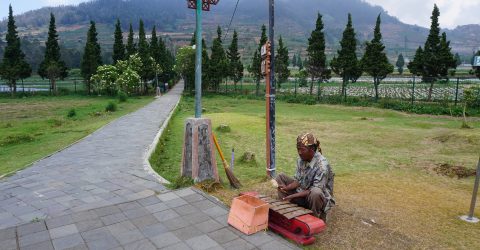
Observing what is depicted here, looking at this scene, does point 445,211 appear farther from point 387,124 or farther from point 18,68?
point 18,68

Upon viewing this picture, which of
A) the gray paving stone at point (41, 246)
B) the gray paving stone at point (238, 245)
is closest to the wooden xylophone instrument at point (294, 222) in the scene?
the gray paving stone at point (238, 245)

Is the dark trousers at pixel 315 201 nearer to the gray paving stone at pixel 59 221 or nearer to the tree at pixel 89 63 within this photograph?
the gray paving stone at pixel 59 221

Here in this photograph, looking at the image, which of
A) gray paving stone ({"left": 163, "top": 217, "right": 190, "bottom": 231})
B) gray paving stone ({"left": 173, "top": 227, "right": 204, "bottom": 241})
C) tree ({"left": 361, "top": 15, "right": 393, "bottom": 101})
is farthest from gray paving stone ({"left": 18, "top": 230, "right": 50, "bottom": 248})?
tree ({"left": 361, "top": 15, "right": 393, "bottom": 101})

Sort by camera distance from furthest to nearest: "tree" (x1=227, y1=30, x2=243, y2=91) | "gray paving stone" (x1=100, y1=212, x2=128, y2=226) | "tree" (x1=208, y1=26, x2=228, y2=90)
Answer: "tree" (x1=227, y1=30, x2=243, y2=91) → "tree" (x1=208, y1=26, x2=228, y2=90) → "gray paving stone" (x1=100, y1=212, x2=128, y2=226)

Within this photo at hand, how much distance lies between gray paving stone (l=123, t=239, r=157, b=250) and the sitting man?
69.1 inches

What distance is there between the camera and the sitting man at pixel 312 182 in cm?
447

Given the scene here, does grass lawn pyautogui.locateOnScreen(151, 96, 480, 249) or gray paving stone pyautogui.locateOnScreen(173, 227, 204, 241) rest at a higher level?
gray paving stone pyautogui.locateOnScreen(173, 227, 204, 241)

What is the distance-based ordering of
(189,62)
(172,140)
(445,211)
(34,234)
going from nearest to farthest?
(34,234), (445,211), (172,140), (189,62)

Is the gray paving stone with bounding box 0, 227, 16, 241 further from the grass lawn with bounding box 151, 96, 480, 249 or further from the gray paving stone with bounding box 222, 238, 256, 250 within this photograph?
the grass lawn with bounding box 151, 96, 480, 249

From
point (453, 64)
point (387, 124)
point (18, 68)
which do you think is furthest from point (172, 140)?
point (18, 68)

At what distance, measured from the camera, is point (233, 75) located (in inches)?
1745

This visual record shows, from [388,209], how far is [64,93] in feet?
143

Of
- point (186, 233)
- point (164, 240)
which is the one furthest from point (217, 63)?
point (164, 240)

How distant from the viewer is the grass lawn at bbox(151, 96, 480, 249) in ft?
14.6
